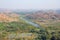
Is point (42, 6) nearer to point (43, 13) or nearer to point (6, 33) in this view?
point (43, 13)

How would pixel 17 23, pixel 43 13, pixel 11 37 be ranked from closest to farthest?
pixel 11 37
pixel 17 23
pixel 43 13

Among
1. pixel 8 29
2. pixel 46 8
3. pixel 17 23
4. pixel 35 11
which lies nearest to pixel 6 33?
pixel 8 29

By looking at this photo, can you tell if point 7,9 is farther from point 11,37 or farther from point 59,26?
point 59,26

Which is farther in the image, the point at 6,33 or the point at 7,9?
the point at 7,9

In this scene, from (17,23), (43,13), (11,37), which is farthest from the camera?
(43,13)

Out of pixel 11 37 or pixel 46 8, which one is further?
pixel 46 8

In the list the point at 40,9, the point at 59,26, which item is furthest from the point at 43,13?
the point at 59,26

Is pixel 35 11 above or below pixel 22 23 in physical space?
above

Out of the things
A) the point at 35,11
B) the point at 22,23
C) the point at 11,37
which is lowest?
the point at 11,37

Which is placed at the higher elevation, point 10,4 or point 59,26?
point 10,4
